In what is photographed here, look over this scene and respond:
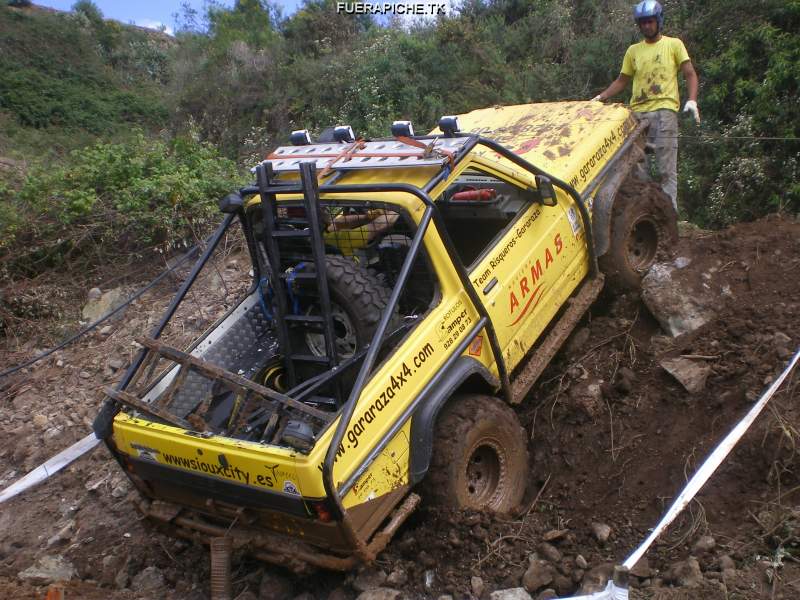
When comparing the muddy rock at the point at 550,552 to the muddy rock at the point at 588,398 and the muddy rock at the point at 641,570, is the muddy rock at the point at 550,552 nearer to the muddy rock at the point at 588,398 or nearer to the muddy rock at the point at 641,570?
the muddy rock at the point at 641,570

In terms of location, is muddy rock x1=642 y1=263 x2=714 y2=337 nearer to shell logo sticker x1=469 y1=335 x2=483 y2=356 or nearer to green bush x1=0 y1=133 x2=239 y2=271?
shell logo sticker x1=469 y1=335 x2=483 y2=356

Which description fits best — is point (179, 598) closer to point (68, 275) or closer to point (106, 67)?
point (68, 275)

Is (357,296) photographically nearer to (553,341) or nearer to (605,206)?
(553,341)

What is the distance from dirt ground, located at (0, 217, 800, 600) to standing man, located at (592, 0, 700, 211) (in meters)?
1.09

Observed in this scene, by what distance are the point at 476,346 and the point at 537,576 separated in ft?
3.96

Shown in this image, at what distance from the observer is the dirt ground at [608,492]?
134 inches

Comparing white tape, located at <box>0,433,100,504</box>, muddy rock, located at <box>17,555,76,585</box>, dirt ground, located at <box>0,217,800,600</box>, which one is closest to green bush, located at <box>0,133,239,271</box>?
dirt ground, located at <box>0,217,800,600</box>

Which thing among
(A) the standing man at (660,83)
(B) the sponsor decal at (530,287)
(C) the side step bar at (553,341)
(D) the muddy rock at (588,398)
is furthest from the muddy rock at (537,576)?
(A) the standing man at (660,83)

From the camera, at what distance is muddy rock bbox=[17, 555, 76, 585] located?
13.9 ft

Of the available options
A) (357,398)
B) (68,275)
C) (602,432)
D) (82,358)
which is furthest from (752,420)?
(68,275)

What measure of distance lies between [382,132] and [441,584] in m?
8.72

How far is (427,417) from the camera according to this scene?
355 cm

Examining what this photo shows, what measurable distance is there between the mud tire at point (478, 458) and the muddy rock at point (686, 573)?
3.21 ft

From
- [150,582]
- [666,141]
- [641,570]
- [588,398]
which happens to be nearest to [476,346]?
[588,398]
